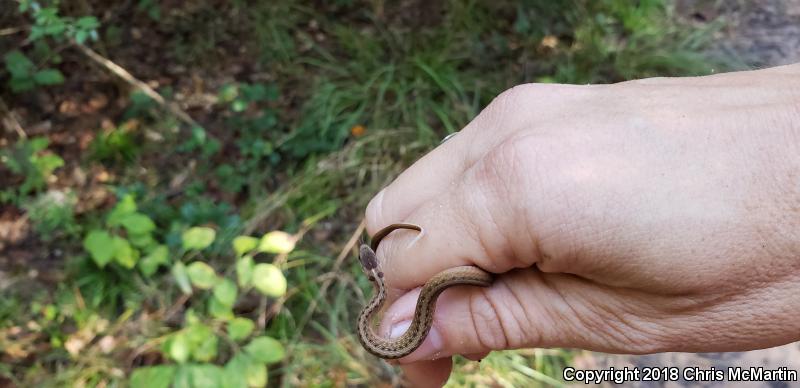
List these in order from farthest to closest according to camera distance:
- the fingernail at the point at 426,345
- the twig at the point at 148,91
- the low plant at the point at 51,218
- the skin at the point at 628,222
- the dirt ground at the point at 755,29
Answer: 1. the dirt ground at the point at 755,29
2. the twig at the point at 148,91
3. the low plant at the point at 51,218
4. the fingernail at the point at 426,345
5. the skin at the point at 628,222

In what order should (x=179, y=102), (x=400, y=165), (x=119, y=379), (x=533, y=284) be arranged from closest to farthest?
1. (x=533, y=284)
2. (x=119, y=379)
3. (x=400, y=165)
4. (x=179, y=102)

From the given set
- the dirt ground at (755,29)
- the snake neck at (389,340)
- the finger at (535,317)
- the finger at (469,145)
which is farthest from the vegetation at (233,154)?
the finger at (535,317)

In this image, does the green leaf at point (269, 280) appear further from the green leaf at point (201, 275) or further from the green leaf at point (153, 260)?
the green leaf at point (153, 260)

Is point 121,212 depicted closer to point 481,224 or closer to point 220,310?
point 220,310

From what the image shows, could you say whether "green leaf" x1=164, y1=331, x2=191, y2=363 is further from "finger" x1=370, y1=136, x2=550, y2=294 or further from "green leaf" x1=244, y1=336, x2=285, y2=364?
"finger" x1=370, y1=136, x2=550, y2=294

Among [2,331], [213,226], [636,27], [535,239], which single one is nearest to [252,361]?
[213,226]

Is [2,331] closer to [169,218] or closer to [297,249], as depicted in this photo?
[169,218]

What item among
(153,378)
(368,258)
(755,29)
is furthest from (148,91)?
(755,29)
